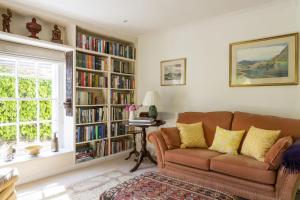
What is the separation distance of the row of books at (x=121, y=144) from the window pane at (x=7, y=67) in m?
2.12

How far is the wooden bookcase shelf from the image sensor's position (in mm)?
3703

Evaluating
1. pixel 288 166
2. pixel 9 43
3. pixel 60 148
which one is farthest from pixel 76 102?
pixel 288 166

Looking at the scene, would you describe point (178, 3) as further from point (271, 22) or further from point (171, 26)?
point (271, 22)

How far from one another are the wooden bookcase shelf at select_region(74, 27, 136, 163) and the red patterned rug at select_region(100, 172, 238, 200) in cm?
206

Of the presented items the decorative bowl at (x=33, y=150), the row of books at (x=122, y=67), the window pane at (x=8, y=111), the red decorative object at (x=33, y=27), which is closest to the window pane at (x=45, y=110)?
the window pane at (x=8, y=111)

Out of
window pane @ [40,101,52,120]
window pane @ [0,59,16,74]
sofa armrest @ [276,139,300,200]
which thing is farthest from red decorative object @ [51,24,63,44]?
sofa armrest @ [276,139,300,200]

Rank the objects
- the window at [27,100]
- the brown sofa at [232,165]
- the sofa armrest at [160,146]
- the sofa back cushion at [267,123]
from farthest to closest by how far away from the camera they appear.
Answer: the window at [27,100] → the sofa armrest at [160,146] → the sofa back cushion at [267,123] → the brown sofa at [232,165]

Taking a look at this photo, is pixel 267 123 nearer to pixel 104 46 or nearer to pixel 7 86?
pixel 104 46

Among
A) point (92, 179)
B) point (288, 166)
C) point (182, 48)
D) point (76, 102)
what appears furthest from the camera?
point (182, 48)

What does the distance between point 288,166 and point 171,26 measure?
2931 millimetres

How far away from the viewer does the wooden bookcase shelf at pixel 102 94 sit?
3703 mm

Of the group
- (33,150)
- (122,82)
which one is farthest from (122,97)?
(33,150)

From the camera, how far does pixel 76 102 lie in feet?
11.9

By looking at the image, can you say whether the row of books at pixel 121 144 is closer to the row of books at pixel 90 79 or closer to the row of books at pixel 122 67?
the row of books at pixel 90 79
